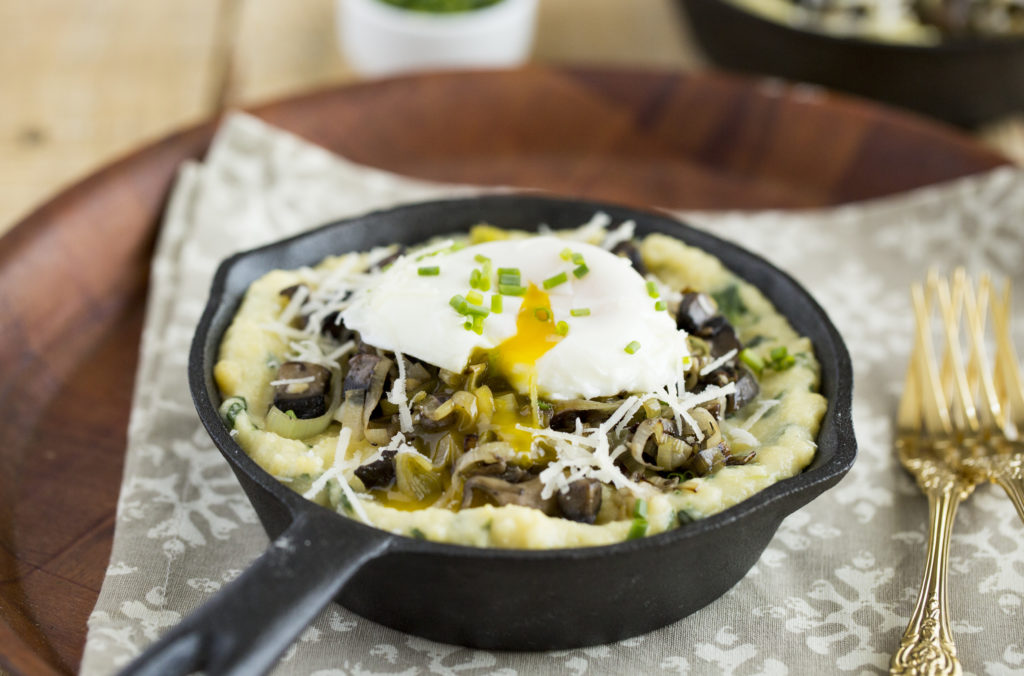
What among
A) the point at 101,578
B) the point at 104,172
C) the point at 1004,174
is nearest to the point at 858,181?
the point at 1004,174

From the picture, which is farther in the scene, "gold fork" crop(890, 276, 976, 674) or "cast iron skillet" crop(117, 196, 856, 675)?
"gold fork" crop(890, 276, 976, 674)

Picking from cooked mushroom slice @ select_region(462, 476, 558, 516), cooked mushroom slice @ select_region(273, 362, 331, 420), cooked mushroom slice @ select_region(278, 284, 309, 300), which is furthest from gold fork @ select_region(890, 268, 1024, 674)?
cooked mushroom slice @ select_region(278, 284, 309, 300)

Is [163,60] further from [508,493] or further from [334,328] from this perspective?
[508,493]

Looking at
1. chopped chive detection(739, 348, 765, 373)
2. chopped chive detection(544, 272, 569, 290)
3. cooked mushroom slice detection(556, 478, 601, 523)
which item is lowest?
cooked mushroom slice detection(556, 478, 601, 523)

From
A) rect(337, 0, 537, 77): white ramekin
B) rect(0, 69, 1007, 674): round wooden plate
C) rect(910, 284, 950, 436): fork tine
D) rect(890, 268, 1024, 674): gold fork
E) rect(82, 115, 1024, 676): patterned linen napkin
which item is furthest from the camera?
rect(337, 0, 537, 77): white ramekin

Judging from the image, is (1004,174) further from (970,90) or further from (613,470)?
(613,470)

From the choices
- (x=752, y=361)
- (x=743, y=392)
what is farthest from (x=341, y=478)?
(x=752, y=361)

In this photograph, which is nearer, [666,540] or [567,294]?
[666,540]

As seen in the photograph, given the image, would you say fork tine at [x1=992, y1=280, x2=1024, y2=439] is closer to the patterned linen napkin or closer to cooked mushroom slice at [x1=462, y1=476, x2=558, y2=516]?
the patterned linen napkin
